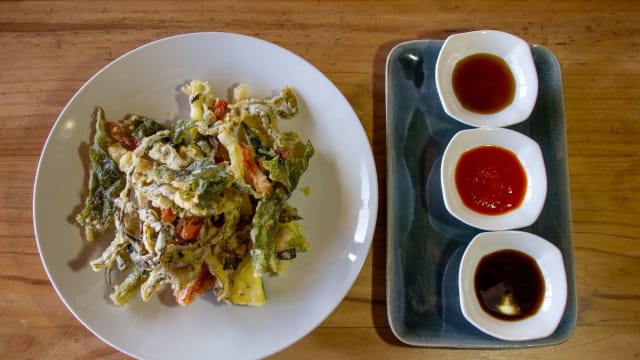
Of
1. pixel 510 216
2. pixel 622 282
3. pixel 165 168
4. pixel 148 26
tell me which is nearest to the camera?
pixel 165 168

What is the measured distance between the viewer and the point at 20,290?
8.07ft

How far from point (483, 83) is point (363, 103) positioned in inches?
24.2

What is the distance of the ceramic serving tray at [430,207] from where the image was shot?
7.86ft

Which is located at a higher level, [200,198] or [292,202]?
[200,198]

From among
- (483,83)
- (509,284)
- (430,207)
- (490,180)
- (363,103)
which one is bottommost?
(509,284)

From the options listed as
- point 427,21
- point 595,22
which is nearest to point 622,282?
point 595,22

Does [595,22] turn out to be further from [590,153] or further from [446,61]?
[446,61]

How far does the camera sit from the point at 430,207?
2498 mm

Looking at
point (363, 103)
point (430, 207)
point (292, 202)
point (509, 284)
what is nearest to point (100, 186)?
point (292, 202)

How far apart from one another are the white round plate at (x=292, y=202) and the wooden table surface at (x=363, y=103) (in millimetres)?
243

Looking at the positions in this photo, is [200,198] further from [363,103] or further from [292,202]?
[363,103]

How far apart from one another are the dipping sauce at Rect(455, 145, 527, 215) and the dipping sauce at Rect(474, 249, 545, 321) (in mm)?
232

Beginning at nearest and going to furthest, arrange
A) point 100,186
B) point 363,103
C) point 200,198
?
point 200,198, point 100,186, point 363,103

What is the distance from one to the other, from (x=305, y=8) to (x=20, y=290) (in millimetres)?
2064
